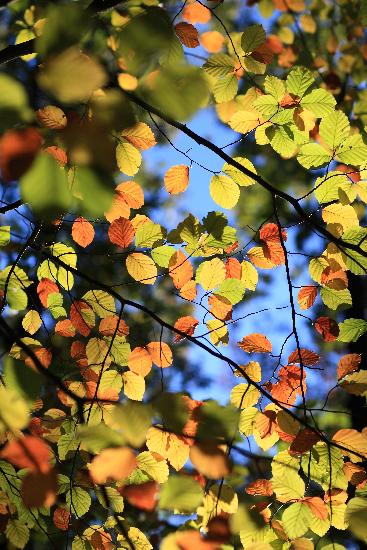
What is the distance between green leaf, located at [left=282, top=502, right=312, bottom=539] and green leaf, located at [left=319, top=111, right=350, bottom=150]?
1.08m

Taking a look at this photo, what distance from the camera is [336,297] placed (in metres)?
1.68

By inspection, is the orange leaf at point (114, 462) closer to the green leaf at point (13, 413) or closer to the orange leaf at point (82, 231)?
the green leaf at point (13, 413)

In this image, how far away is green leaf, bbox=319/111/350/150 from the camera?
1405mm

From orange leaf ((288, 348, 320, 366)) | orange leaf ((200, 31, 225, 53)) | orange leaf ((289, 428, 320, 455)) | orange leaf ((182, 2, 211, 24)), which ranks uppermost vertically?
orange leaf ((182, 2, 211, 24))

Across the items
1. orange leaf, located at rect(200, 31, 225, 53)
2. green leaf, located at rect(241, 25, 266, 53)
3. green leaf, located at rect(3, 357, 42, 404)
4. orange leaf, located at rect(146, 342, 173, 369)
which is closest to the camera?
green leaf, located at rect(3, 357, 42, 404)

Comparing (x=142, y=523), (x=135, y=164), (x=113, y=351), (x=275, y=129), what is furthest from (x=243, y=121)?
(x=142, y=523)

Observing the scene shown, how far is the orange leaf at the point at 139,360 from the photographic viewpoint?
1.81 meters

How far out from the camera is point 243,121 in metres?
1.64

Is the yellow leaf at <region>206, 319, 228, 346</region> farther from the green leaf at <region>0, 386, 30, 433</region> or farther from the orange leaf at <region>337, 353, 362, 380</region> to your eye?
the green leaf at <region>0, 386, 30, 433</region>

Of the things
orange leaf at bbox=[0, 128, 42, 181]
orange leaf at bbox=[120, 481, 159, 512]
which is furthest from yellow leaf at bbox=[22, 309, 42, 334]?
orange leaf at bbox=[0, 128, 42, 181]

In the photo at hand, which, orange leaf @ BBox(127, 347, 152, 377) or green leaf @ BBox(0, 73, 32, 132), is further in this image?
orange leaf @ BBox(127, 347, 152, 377)

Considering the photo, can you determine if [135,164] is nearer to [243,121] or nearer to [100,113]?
[243,121]

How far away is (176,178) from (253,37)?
528mm

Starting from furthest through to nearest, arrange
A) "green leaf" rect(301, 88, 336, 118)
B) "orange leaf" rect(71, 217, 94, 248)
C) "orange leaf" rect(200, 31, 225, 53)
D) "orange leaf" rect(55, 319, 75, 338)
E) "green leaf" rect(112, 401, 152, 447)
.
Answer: "orange leaf" rect(200, 31, 225, 53), "orange leaf" rect(55, 319, 75, 338), "orange leaf" rect(71, 217, 94, 248), "green leaf" rect(301, 88, 336, 118), "green leaf" rect(112, 401, 152, 447)
